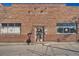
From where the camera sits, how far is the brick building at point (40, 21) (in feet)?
80.6

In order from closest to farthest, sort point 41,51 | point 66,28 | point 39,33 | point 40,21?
point 41,51
point 40,21
point 66,28
point 39,33

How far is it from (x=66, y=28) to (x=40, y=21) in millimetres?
2911

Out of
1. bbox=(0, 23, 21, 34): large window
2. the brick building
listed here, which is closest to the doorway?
the brick building

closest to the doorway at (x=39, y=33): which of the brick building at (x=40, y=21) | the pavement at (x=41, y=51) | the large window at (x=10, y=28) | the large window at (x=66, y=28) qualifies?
the brick building at (x=40, y=21)

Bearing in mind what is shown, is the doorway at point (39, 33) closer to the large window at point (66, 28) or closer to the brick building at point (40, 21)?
the brick building at point (40, 21)

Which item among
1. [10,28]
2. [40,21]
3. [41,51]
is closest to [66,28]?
[40,21]

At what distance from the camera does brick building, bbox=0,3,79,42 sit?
24.6 metres

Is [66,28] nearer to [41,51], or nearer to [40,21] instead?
[40,21]

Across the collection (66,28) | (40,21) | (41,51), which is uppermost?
(40,21)

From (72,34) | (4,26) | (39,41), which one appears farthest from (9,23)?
(72,34)

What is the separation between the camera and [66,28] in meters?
24.8

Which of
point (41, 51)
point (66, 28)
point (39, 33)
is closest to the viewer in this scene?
point (41, 51)

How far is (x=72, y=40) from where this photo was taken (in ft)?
80.4

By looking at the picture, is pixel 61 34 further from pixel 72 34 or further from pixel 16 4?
pixel 16 4
